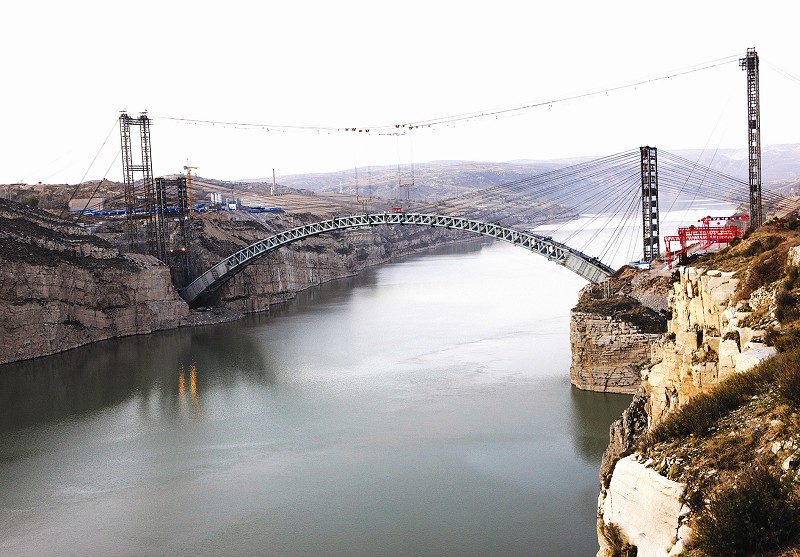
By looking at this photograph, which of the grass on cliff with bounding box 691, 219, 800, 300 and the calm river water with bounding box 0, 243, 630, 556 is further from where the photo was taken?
the calm river water with bounding box 0, 243, 630, 556

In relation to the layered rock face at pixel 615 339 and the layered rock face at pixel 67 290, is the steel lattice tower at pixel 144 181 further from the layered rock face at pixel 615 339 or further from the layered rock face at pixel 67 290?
the layered rock face at pixel 615 339

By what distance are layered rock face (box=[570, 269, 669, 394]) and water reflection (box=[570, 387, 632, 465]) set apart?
32 cm

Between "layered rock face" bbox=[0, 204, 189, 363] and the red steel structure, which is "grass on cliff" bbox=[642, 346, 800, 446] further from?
"layered rock face" bbox=[0, 204, 189, 363]

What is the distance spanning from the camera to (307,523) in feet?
39.8

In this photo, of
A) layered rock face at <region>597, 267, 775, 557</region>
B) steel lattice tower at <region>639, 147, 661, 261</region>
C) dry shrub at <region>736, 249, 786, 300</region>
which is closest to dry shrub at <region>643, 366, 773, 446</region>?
layered rock face at <region>597, 267, 775, 557</region>

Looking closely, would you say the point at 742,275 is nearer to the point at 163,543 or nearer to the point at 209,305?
the point at 163,543

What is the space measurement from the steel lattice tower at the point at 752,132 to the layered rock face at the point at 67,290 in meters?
19.0

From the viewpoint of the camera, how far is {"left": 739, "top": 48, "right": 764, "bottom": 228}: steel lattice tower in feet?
78.3

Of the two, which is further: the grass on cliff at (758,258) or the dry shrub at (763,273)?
the grass on cliff at (758,258)

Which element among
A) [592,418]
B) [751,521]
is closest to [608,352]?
[592,418]

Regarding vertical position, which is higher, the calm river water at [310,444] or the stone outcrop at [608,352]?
Result: the stone outcrop at [608,352]

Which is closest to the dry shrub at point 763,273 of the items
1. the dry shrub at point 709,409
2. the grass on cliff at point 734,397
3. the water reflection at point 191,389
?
the grass on cliff at point 734,397

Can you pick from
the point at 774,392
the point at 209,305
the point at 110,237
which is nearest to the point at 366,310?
the point at 209,305

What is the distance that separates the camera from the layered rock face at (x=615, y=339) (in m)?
17.8
